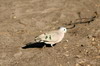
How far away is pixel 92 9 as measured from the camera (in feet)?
35.3

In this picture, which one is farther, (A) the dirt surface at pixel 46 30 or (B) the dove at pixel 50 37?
(B) the dove at pixel 50 37

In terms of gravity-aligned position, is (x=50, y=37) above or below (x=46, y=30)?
above

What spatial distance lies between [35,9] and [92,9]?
231 centimetres

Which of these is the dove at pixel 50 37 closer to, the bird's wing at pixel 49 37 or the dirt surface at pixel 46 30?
the bird's wing at pixel 49 37

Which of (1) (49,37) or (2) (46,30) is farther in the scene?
(2) (46,30)

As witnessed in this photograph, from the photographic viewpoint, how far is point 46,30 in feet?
29.6

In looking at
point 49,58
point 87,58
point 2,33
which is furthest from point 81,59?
point 2,33

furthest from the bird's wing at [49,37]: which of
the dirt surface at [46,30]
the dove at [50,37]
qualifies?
the dirt surface at [46,30]

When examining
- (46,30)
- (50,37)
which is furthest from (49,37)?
(46,30)

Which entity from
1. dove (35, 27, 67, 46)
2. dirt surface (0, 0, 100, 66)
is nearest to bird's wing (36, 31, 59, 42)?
dove (35, 27, 67, 46)

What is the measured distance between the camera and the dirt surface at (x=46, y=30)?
6895 mm

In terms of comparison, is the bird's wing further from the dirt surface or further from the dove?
the dirt surface

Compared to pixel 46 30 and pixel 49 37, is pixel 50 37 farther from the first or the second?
pixel 46 30

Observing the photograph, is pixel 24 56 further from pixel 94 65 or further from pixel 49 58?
pixel 94 65
